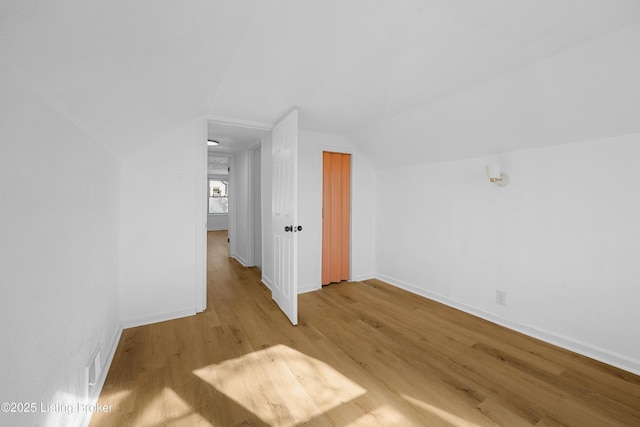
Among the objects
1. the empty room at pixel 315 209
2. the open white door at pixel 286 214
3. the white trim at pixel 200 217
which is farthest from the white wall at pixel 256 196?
the white trim at pixel 200 217

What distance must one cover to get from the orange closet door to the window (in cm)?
768

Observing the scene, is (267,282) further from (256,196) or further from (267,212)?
(256,196)

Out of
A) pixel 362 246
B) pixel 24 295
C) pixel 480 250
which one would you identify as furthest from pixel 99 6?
pixel 362 246

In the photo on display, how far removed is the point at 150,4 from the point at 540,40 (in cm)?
203

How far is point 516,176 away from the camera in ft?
8.36

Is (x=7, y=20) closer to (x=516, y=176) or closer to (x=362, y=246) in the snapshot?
(x=516, y=176)

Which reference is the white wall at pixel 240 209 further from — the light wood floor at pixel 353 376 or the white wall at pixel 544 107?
the white wall at pixel 544 107

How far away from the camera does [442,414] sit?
4.98 feet

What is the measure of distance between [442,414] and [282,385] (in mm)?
986

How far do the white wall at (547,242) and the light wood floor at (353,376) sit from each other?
232 mm

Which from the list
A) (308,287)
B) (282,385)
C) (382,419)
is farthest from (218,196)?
(382,419)

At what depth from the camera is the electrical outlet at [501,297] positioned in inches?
104

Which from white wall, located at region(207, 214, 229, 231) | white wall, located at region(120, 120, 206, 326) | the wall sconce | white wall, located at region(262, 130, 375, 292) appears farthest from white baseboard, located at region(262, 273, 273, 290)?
white wall, located at region(207, 214, 229, 231)

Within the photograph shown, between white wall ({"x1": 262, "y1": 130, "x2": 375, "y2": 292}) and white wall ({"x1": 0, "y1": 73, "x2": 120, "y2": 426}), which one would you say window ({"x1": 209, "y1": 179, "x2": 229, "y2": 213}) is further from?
white wall ({"x1": 0, "y1": 73, "x2": 120, "y2": 426})
